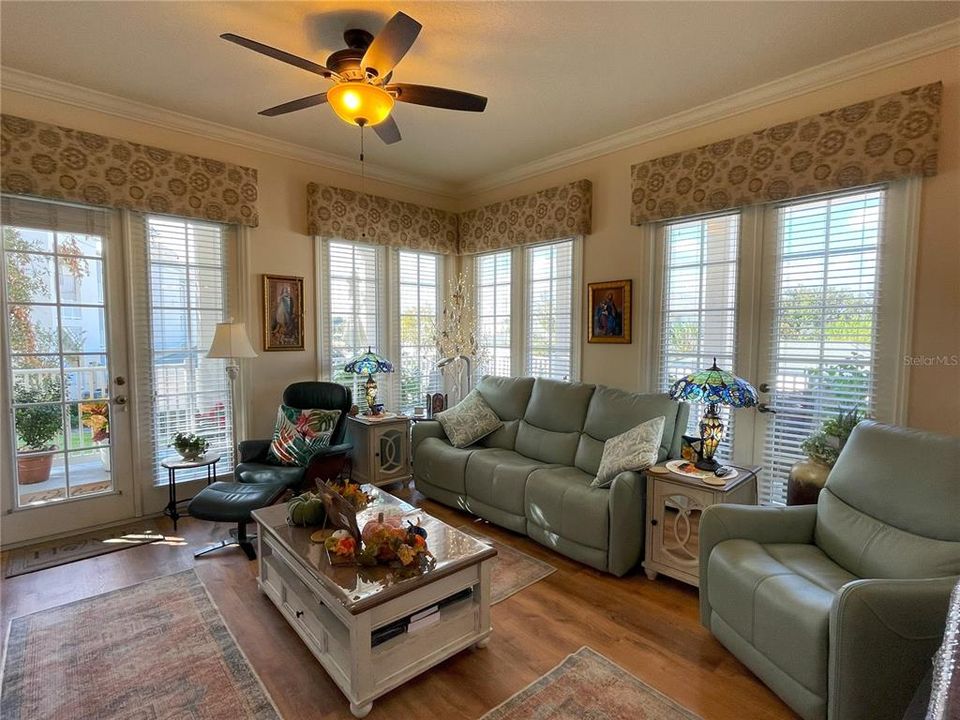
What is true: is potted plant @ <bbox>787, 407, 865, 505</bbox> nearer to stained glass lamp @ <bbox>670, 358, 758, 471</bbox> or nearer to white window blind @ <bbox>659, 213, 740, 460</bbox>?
stained glass lamp @ <bbox>670, 358, 758, 471</bbox>

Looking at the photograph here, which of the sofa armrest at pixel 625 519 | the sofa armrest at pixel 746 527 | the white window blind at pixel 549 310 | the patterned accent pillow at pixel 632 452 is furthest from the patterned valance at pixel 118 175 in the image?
the sofa armrest at pixel 746 527

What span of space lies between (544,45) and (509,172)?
211cm

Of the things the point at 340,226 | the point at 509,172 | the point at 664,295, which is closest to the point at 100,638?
the point at 340,226

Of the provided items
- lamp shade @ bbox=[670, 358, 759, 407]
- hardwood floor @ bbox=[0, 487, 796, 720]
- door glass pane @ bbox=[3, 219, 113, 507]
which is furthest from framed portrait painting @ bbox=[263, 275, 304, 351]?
lamp shade @ bbox=[670, 358, 759, 407]

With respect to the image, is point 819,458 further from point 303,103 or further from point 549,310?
point 303,103

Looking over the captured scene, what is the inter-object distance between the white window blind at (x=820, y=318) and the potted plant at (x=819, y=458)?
0.19m

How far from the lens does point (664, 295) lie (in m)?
3.65

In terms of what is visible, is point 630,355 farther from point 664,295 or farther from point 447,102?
point 447,102

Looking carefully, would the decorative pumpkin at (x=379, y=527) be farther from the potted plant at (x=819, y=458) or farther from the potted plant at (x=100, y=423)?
the potted plant at (x=100, y=423)

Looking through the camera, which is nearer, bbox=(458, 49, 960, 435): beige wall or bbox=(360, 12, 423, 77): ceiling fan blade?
bbox=(360, 12, 423, 77): ceiling fan blade

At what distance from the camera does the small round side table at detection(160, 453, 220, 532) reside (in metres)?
3.37

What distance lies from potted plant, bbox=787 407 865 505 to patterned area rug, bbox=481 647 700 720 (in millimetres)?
1445

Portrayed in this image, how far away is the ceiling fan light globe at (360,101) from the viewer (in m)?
2.12

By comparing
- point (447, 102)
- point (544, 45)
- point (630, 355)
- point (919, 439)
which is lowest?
point (919, 439)
